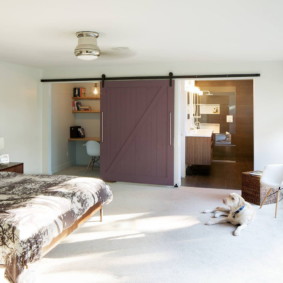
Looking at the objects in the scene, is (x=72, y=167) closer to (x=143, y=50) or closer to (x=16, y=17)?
(x=143, y=50)

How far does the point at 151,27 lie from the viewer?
3414 millimetres

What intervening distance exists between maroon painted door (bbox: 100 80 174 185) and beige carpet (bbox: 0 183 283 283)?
149 centimetres

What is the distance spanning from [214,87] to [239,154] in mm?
2126

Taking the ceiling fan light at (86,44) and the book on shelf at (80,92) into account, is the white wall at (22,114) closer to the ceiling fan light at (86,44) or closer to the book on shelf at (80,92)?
the book on shelf at (80,92)

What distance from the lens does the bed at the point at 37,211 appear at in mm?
2305

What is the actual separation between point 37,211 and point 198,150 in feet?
16.5

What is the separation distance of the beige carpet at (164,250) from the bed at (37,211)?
0.24 meters

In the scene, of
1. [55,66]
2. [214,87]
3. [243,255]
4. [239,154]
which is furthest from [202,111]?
[243,255]

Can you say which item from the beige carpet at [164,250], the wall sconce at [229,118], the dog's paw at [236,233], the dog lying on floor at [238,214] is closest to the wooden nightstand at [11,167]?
the beige carpet at [164,250]

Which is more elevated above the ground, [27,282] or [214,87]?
[214,87]

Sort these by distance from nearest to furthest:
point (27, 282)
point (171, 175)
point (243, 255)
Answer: point (27, 282)
point (243, 255)
point (171, 175)

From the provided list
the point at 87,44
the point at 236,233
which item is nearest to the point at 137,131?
the point at 87,44

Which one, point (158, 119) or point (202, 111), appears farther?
point (202, 111)

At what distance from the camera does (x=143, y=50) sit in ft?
15.2
